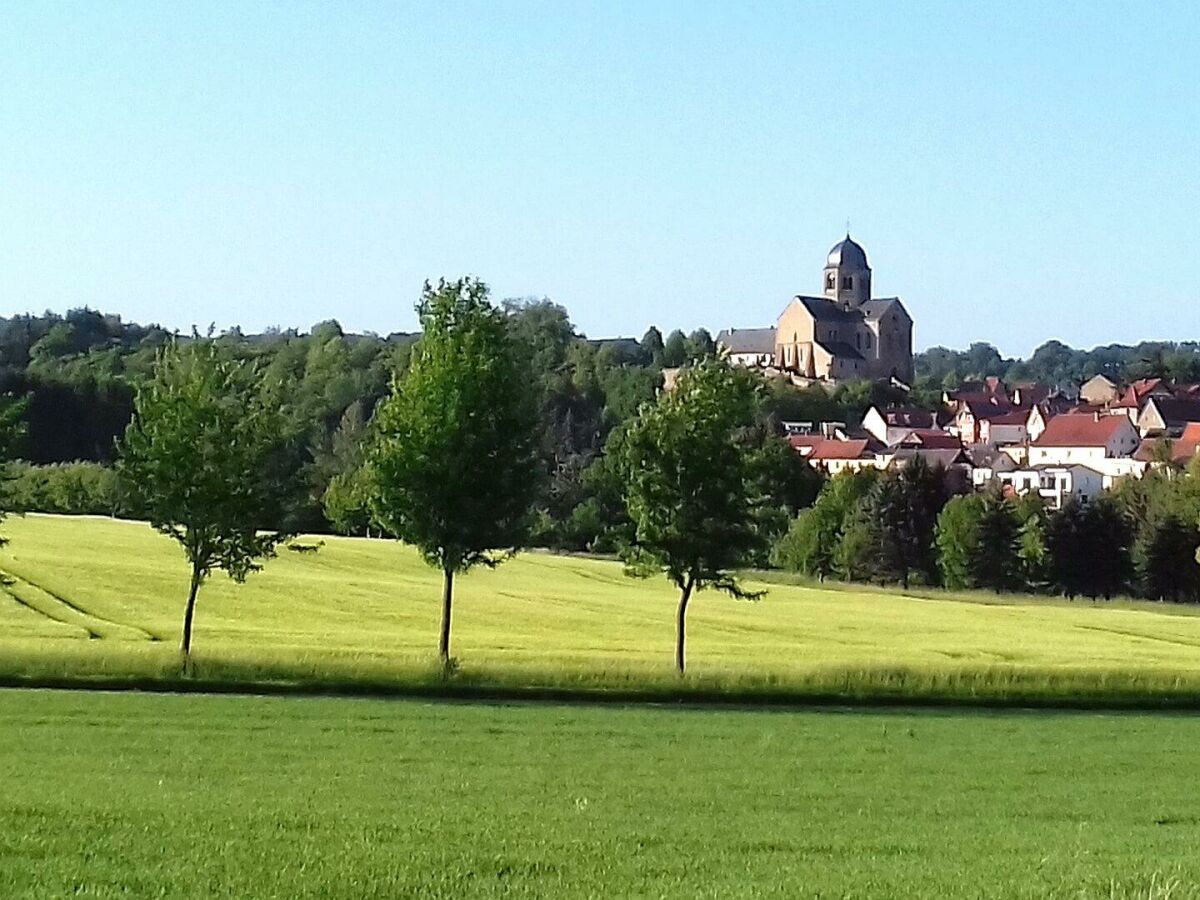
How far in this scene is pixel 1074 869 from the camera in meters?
12.3

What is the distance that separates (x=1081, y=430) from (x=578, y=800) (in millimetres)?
142044

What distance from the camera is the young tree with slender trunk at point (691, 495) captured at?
35.2 metres

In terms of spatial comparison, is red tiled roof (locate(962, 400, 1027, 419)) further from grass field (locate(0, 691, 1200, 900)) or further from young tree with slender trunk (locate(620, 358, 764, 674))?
grass field (locate(0, 691, 1200, 900))

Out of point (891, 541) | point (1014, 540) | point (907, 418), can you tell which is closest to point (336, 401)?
point (891, 541)

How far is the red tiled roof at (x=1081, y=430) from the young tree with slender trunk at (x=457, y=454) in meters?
123

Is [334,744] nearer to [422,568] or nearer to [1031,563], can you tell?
[422,568]

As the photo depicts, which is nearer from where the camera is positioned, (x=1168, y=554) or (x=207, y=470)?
(x=207, y=470)

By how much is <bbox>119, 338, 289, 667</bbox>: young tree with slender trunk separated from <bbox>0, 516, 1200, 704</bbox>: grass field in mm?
2250

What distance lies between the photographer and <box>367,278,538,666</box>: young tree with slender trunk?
33.9m

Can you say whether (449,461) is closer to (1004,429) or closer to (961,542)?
(961,542)

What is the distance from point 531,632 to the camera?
43.5 metres

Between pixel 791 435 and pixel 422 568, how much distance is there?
95.3m

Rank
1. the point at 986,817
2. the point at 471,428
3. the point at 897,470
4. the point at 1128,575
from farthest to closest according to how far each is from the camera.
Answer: the point at 897,470, the point at 1128,575, the point at 471,428, the point at 986,817

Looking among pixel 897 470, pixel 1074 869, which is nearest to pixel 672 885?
pixel 1074 869
